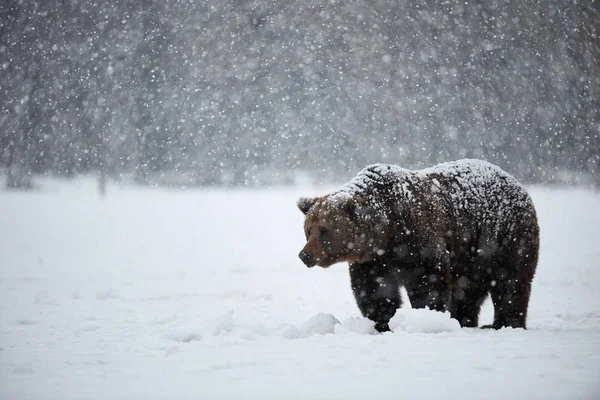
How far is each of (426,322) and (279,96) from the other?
60658 mm

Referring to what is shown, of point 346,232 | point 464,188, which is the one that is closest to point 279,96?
point 464,188

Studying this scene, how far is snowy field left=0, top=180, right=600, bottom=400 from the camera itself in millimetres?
4008

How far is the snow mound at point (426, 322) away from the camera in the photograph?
5.61 meters

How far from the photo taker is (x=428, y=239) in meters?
6.15

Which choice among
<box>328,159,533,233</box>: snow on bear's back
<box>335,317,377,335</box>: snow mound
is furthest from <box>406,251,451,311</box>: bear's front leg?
<box>328,159,533,233</box>: snow on bear's back

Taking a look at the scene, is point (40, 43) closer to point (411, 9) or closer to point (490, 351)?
point (411, 9)

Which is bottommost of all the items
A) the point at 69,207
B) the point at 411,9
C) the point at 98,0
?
the point at 69,207

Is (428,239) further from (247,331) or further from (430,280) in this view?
(247,331)

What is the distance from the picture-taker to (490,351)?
4.71m

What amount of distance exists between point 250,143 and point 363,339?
4667cm

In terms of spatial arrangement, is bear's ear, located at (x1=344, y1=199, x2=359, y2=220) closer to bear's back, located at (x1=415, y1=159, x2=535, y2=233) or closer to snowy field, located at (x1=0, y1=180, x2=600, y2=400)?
bear's back, located at (x1=415, y1=159, x2=535, y2=233)

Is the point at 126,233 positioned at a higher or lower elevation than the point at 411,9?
lower

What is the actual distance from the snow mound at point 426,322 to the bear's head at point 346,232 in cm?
78

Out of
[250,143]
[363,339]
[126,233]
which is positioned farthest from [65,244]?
[250,143]
